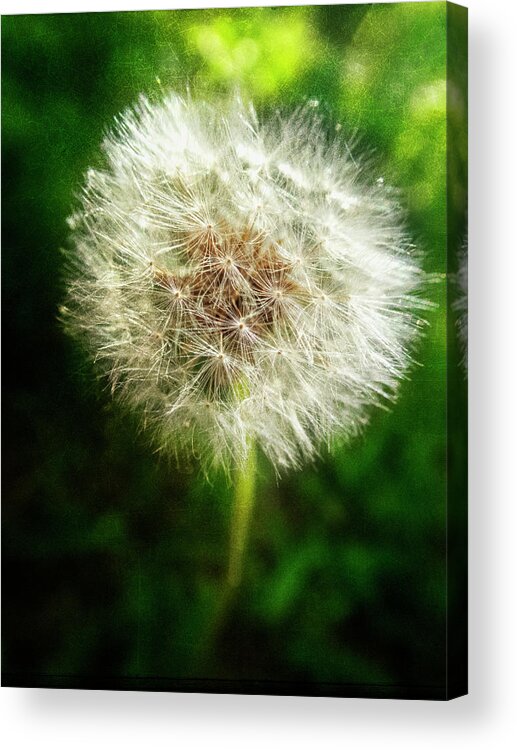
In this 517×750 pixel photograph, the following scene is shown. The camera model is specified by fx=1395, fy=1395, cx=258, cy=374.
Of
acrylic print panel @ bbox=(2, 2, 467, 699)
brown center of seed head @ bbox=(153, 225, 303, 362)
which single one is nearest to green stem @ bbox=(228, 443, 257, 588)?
acrylic print panel @ bbox=(2, 2, 467, 699)

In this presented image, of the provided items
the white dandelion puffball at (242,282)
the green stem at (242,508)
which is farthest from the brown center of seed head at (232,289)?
the green stem at (242,508)

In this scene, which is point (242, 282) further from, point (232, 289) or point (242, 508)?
point (242, 508)

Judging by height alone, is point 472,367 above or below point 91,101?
below

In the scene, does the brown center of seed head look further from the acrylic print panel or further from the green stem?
the green stem

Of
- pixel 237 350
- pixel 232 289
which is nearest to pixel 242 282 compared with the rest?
pixel 232 289

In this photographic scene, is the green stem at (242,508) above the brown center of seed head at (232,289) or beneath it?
beneath

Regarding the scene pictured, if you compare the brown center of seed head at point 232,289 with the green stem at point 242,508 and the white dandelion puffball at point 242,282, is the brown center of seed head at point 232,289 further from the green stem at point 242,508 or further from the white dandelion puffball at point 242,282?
the green stem at point 242,508

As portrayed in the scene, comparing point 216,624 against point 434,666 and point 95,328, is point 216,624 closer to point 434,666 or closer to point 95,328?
point 434,666

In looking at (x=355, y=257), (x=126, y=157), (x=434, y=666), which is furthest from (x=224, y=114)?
(x=434, y=666)
